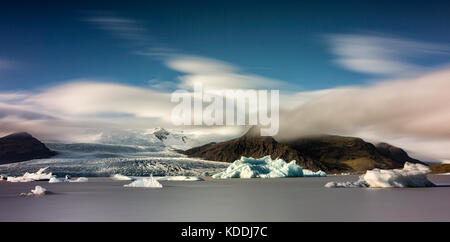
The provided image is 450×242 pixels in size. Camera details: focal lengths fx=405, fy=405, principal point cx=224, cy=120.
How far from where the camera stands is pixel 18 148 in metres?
121

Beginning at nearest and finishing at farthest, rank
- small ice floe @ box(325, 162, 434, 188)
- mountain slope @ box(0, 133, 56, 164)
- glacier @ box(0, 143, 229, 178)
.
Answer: small ice floe @ box(325, 162, 434, 188)
glacier @ box(0, 143, 229, 178)
mountain slope @ box(0, 133, 56, 164)

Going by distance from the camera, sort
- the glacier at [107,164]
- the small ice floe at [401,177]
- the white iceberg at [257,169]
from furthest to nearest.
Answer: the white iceberg at [257,169] → the glacier at [107,164] → the small ice floe at [401,177]

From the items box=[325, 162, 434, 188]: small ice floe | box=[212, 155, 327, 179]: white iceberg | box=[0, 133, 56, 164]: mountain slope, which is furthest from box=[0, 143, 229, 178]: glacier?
box=[325, 162, 434, 188]: small ice floe

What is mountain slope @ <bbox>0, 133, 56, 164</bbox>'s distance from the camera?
11644 centimetres

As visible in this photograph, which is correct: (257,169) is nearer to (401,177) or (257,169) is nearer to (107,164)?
(107,164)

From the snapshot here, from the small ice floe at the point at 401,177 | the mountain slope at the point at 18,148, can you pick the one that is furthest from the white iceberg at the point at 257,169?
the mountain slope at the point at 18,148

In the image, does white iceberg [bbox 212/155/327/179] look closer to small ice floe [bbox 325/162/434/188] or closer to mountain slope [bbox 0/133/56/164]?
small ice floe [bbox 325/162/434/188]

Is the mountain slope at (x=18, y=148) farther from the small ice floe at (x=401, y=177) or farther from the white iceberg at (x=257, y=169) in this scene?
the small ice floe at (x=401, y=177)

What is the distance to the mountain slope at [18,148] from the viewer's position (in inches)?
4584

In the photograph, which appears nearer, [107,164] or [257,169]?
[107,164]

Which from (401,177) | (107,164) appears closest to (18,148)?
(107,164)
